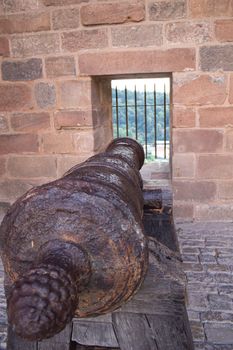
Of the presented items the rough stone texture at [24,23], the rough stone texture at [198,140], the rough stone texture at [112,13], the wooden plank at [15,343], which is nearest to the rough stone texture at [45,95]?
the rough stone texture at [24,23]

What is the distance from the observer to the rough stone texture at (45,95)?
4.36 metres

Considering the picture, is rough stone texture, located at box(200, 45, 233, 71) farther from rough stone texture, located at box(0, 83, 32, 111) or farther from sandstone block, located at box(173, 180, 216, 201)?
rough stone texture, located at box(0, 83, 32, 111)

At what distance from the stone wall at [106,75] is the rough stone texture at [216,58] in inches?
0.4

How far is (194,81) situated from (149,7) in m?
0.95

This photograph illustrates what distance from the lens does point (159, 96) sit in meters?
8.78

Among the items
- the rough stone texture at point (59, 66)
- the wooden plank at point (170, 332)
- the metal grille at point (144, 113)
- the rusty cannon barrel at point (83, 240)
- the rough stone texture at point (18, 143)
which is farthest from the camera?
the metal grille at point (144, 113)

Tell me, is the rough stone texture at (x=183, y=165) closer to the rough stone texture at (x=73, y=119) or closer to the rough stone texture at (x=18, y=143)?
the rough stone texture at (x=73, y=119)

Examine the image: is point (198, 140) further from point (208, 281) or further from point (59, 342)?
point (59, 342)

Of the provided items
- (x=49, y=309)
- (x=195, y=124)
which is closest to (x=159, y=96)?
(x=195, y=124)

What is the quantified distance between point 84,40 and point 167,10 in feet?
3.24

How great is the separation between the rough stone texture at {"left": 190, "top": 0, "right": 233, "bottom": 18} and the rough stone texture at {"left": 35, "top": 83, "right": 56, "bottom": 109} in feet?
6.01

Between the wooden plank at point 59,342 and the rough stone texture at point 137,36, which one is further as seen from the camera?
the rough stone texture at point 137,36

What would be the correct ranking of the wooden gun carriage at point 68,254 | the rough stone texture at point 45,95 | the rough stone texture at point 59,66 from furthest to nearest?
the rough stone texture at point 45,95 → the rough stone texture at point 59,66 → the wooden gun carriage at point 68,254

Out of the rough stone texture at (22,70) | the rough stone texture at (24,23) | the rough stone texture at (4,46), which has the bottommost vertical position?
the rough stone texture at (22,70)
